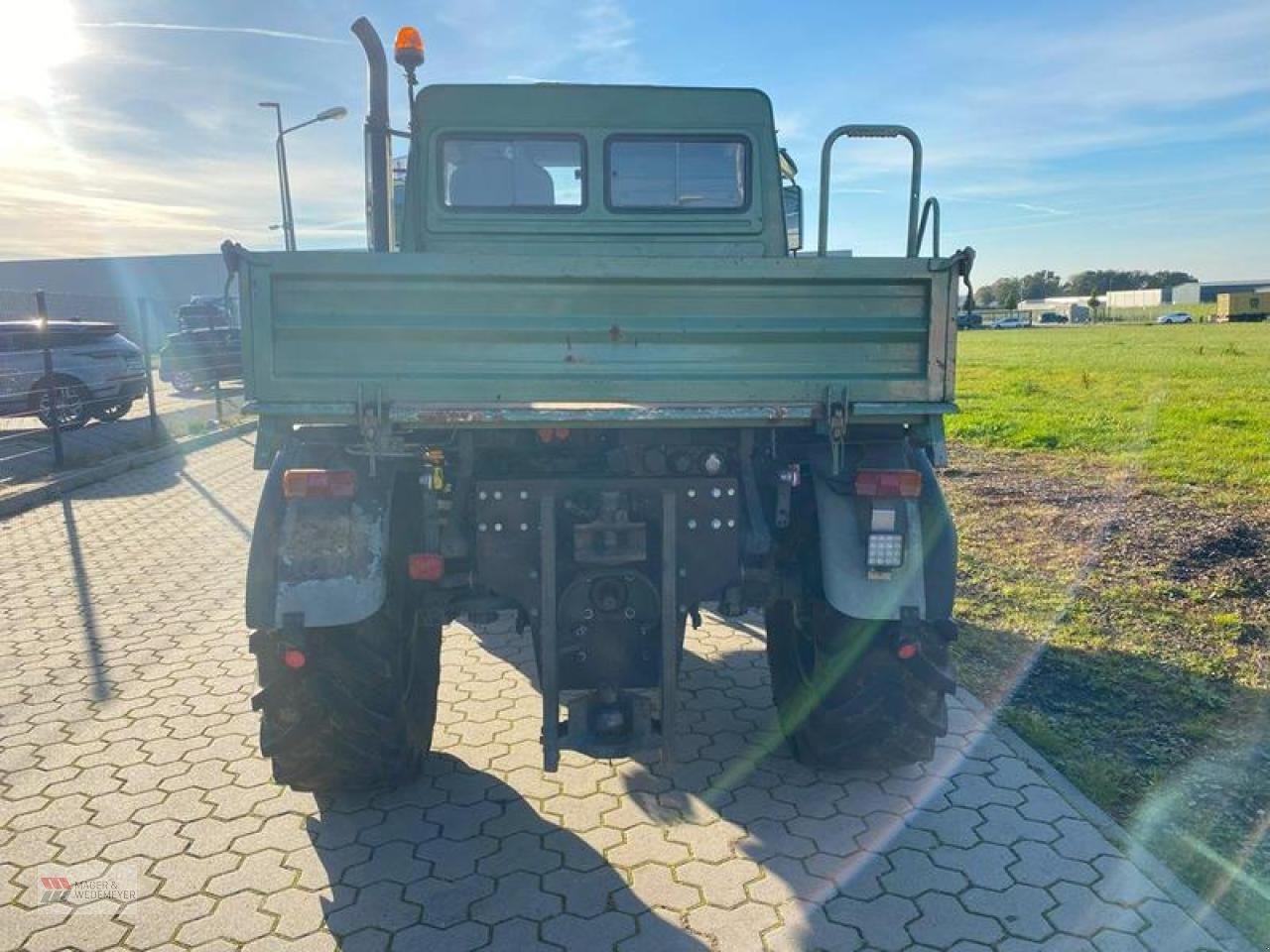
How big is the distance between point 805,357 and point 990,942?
2.03m

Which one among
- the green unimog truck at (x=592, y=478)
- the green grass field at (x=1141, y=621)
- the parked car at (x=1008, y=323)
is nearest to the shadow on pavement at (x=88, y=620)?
the green unimog truck at (x=592, y=478)

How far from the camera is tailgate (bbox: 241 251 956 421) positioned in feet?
10.5

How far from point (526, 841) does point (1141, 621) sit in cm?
413

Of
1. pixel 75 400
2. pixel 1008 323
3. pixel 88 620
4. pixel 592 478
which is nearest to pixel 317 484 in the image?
pixel 592 478

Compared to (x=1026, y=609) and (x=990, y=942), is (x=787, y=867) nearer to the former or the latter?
(x=990, y=942)

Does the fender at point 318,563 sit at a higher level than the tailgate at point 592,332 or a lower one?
lower

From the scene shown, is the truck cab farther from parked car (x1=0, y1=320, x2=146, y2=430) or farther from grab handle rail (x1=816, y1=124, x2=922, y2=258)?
parked car (x1=0, y1=320, x2=146, y2=430)

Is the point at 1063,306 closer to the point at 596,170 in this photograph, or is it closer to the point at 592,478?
the point at 596,170

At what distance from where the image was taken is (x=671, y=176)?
4.89 meters

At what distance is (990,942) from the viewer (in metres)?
2.90

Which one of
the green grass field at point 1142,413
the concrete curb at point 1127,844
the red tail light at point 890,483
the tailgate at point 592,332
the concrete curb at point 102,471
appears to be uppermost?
the tailgate at point 592,332

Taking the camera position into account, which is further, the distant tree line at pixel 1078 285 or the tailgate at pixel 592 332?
the distant tree line at pixel 1078 285

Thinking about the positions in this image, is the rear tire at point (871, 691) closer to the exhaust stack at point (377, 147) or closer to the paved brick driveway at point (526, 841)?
the paved brick driveway at point (526, 841)

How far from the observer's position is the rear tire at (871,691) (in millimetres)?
3537
